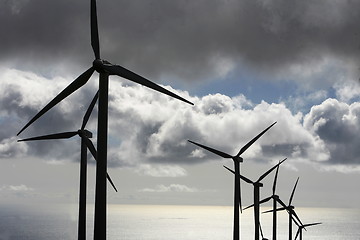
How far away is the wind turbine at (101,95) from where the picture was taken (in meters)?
28.5

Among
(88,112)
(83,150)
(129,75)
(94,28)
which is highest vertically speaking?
(94,28)

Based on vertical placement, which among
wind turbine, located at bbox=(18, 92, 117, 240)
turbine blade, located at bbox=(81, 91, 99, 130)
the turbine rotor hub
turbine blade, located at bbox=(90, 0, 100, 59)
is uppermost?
turbine blade, located at bbox=(90, 0, 100, 59)

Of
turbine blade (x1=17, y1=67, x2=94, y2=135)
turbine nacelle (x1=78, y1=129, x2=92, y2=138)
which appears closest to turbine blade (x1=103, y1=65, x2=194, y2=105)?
turbine blade (x1=17, y1=67, x2=94, y2=135)

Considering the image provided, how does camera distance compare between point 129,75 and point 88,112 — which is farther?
point 88,112

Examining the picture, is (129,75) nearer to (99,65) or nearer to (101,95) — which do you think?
(99,65)

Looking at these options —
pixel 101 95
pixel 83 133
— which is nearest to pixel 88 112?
pixel 83 133

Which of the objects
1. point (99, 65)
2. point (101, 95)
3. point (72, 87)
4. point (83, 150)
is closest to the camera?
point (101, 95)

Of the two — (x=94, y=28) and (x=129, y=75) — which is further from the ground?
(x=94, y=28)

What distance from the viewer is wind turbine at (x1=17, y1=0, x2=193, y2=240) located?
93.4 ft

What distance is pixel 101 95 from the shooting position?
99.3ft

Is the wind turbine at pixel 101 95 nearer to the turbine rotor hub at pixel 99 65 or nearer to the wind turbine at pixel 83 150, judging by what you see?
the turbine rotor hub at pixel 99 65

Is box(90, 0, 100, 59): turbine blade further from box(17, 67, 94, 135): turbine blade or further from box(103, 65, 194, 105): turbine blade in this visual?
box(103, 65, 194, 105): turbine blade

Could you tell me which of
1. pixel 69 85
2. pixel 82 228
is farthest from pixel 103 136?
pixel 82 228

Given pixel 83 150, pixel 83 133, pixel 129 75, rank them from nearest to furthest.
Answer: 1. pixel 129 75
2. pixel 83 150
3. pixel 83 133
